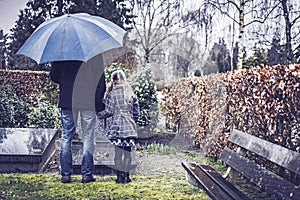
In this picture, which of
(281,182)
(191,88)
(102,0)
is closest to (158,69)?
(102,0)

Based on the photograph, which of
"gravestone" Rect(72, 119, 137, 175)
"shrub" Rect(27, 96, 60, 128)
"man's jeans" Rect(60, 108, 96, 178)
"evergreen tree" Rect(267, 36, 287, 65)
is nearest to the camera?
"man's jeans" Rect(60, 108, 96, 178)

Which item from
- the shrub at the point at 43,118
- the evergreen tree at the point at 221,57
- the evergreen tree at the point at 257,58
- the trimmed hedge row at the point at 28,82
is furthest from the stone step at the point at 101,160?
the evergreen tree at the point at 221,57

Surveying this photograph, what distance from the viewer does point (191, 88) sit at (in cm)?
894

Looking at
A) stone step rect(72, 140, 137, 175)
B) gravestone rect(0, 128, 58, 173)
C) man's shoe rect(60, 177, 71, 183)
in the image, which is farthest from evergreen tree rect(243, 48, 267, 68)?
man's shoe rect(60, 177, 71, 183)

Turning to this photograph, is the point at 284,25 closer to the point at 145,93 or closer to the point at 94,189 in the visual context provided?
the point at 145,93

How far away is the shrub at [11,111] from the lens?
8.78 m

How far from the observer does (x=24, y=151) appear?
19.0ft

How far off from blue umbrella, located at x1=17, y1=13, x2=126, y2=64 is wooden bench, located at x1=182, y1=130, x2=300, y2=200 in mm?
1787

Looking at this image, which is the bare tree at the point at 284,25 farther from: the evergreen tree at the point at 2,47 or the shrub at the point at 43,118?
the evergreen tree at the point at 2,47

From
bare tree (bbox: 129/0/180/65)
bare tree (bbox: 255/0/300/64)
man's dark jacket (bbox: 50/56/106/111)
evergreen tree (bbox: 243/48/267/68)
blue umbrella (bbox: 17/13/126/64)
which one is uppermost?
bare tree (bbox: 129/0/180/65)

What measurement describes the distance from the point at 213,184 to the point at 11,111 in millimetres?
6068

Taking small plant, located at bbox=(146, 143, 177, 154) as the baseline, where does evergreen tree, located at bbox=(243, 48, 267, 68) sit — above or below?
above

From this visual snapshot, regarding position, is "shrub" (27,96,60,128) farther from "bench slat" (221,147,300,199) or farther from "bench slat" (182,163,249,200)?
"bench slat" (221,147,300,199)

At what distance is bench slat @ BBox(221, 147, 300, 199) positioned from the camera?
121 inches
